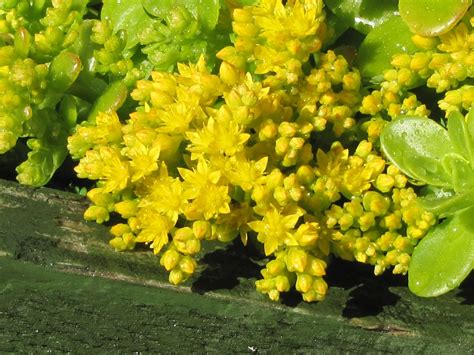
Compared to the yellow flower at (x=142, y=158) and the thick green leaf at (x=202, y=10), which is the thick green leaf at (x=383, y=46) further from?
the yellow flower at (x=142, y=158)

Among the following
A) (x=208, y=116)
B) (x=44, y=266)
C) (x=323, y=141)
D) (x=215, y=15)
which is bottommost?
(x=44, y=266)

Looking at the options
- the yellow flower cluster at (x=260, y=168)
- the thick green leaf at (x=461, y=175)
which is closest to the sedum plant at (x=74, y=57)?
the yellow flower cluster at (x=260, y=168)

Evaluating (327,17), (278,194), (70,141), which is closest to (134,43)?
(70,141)

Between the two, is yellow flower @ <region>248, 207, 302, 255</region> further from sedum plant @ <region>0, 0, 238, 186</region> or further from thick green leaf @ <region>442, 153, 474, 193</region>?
sedum plant @ <region>0, 0, 238, 186</region>

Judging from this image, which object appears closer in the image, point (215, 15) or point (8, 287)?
point (8, 287)

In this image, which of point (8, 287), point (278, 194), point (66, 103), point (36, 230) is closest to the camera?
point (278, 194)

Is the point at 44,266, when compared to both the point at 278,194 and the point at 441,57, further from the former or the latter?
the point at 441,57

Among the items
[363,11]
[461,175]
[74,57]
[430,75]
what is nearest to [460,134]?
[461,175]

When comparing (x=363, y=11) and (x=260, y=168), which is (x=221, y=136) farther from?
(x=363, y=11)
